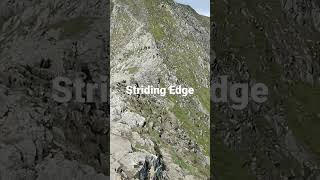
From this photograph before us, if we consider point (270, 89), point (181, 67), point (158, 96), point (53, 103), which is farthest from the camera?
point (270, 89)

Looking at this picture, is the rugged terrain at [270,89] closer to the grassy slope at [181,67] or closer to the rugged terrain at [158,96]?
the grassy slope at [181,67]

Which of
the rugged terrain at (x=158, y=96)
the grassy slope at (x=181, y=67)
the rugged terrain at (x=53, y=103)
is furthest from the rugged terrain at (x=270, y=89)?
the rugged terrain at (x=53, y=103)

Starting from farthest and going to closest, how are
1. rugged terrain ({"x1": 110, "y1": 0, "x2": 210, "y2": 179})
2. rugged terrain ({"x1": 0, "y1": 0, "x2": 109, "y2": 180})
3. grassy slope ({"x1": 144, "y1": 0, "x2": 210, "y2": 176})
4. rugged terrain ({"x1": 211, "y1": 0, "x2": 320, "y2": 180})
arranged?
rugged terrain ({"x1": 211, "y1": 0, "x2": 320, "y2": 180}) < grassy slope ({"x1": 144, "y1": 0, "x2": 210, "y2": 176}) < rugged terrain ({"x1": 110, "y1": 0, "x2": 210, "y2": 179}) < rugged terrain ({"x1": 0, "y1": 0, "x2": 109, "y2": 180})

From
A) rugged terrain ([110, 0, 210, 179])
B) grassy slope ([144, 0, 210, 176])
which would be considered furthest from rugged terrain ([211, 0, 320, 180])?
rugged terrain ([110, 0, 210, 179])

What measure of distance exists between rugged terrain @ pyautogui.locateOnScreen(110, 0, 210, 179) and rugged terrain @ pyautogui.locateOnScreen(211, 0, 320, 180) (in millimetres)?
3658

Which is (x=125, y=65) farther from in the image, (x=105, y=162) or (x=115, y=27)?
(x=105, y=162)

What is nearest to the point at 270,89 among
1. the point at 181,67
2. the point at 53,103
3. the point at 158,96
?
the point at 181,67

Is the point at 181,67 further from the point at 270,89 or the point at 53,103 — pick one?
the point at 53,103

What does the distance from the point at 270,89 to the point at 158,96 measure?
30775mm

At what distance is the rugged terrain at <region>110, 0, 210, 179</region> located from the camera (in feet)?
192

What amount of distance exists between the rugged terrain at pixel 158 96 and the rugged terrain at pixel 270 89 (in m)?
3.66

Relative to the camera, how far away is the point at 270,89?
95750 millimetres

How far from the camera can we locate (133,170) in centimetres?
5203

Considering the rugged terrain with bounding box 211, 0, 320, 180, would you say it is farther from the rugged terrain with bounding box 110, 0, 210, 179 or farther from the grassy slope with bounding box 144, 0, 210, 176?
the rugged terrain with bounding box 110, 0, 210, 179
